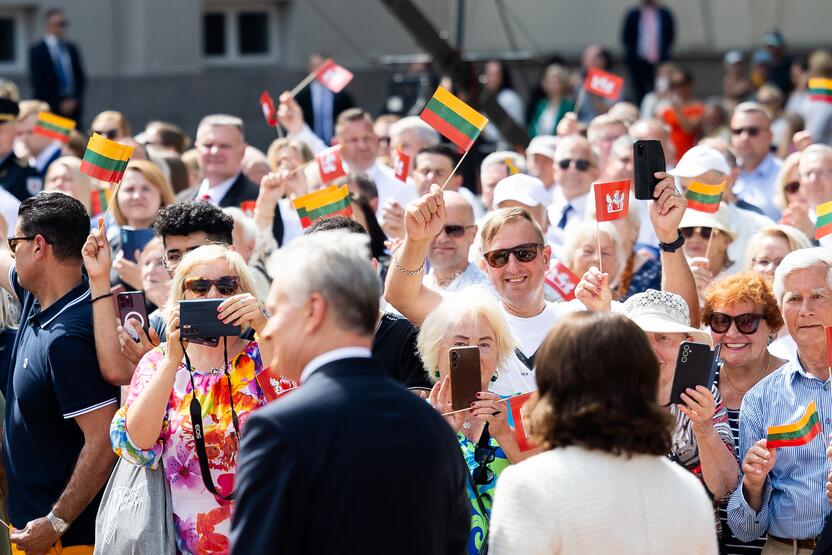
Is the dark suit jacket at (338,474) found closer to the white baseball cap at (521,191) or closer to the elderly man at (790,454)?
the elderly man at (790,454)

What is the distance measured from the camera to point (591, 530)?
3.40m

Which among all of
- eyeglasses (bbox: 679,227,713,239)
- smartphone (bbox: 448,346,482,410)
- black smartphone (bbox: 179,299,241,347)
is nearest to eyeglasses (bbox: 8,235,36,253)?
black smartphone (bbox: 179,299,241,347)

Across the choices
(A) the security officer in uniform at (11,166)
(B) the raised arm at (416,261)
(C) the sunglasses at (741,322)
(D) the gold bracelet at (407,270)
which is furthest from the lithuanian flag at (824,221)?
(A) the security officer in uniform at (11,166)

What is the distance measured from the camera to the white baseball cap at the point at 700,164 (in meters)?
7.56

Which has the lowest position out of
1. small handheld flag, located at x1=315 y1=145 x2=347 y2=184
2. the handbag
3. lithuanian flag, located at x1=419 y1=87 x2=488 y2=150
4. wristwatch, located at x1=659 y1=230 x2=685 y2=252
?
the handbag

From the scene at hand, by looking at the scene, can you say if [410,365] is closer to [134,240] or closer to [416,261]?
[416,261]

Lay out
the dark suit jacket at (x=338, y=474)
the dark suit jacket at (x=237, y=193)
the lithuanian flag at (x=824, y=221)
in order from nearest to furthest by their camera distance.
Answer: the dark suit jacket at (x=338, y=474) → the lithuanian flag at (x=824, y=221) → the dark suit jacket at (x=237, y=193)

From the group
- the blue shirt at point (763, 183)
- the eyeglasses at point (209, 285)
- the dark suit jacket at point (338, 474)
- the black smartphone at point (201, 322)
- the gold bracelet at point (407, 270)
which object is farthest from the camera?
the blue shirt at point (763, 183)

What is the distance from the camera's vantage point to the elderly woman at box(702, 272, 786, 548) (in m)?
5.64

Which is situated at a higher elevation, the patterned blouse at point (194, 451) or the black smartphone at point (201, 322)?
the black smartphone at point (201, 322)

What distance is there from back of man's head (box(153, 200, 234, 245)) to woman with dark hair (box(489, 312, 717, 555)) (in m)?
2.53

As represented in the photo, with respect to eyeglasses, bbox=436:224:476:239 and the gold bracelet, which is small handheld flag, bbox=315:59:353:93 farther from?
the gold bracelet

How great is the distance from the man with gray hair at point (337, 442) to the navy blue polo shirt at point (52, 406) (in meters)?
1.87

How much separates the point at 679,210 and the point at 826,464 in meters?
1.25
